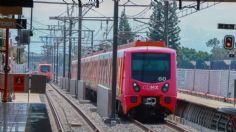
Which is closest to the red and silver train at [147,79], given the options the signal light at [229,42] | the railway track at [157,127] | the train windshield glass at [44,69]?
the railway track at [157,127]

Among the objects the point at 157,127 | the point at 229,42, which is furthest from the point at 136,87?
the point at 229,42

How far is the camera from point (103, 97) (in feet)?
88.1

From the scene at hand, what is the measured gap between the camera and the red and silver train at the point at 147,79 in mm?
24734

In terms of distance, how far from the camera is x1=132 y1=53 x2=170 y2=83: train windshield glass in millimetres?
25078

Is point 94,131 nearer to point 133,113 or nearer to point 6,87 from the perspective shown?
point 133,113

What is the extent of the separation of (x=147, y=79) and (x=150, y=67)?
61 centimetres

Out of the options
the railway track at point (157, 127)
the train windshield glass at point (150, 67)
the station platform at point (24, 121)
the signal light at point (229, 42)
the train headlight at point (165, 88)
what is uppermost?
the signal light at point (229, 42)

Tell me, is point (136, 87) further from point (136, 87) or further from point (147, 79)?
point (147, 79)

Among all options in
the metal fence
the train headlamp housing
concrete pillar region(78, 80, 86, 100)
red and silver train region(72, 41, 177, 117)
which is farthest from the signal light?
concrete pillar region(78, 80, 86, 100)

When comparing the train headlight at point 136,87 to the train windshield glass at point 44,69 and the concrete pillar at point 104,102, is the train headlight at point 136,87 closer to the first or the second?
the concrete pillar at point 104,102

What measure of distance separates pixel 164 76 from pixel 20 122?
24.8 feet

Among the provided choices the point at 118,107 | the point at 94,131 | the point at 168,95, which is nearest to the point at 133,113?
the point at 118,107

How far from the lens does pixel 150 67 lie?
83.4 feet

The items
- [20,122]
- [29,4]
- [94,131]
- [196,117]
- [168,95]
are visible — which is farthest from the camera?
[196,117]
